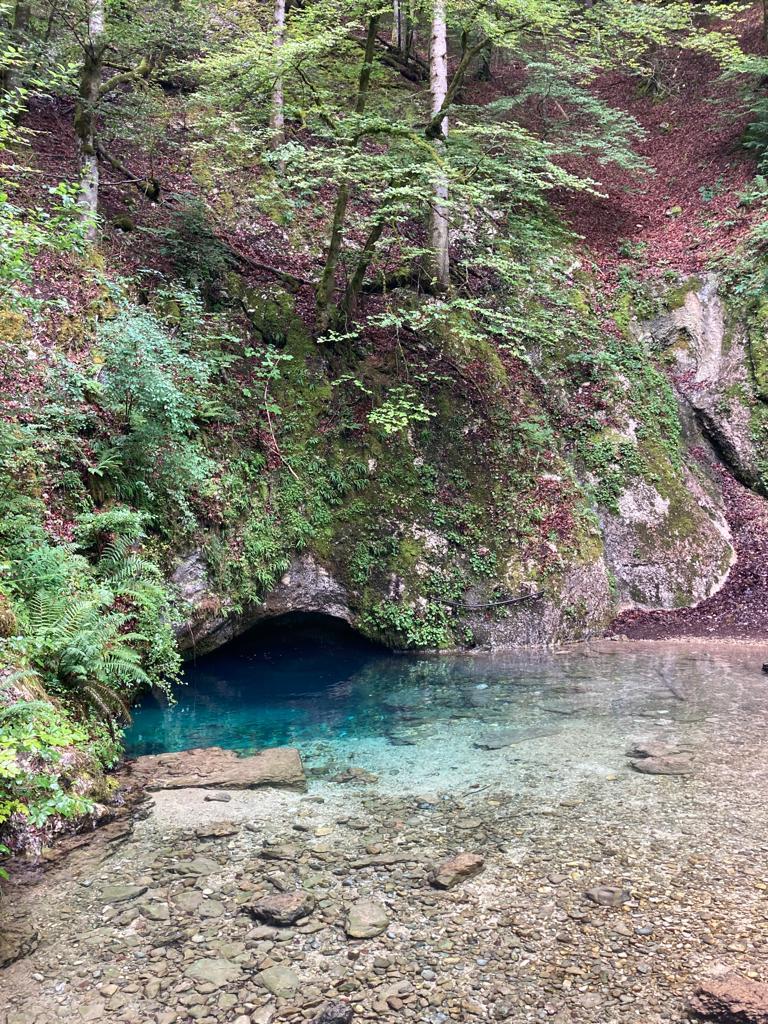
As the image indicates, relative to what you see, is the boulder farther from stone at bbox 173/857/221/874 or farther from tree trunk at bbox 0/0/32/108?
tree trunk at bbox 0/0/32/108

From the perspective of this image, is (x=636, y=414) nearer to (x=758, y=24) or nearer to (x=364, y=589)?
(x=364, y=589)

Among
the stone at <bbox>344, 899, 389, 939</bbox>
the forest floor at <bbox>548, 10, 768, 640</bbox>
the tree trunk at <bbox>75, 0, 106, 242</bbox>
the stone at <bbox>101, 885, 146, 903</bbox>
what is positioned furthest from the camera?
the forest floor at <bbox>548, 10, 768, 640</bbox>

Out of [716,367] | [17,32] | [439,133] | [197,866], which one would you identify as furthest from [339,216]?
[197,866]

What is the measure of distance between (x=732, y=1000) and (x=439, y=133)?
13.9m

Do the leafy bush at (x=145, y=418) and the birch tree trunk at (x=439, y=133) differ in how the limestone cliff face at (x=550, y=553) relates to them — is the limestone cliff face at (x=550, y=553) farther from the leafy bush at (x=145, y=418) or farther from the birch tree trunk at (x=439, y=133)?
the birch tree trunk at (x=439, y=133)

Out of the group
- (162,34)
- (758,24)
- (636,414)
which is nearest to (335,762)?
(636,414)

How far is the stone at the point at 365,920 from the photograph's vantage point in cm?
404

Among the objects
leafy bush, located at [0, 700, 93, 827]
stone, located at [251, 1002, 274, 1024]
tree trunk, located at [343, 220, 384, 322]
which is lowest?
stone, located at [251, 1002, 274, 1024]

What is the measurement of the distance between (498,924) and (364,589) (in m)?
6.99

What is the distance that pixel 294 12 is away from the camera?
1260cm

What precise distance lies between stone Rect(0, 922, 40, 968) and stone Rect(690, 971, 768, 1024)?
12.0ft

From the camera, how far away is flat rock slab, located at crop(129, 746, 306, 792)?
6164 mm

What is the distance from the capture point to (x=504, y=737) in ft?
24.2

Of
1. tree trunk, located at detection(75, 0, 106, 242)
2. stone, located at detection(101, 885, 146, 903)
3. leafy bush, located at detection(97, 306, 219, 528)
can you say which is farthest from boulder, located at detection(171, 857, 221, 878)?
tree trunk, located at detection(75, 0, 106, 242)
